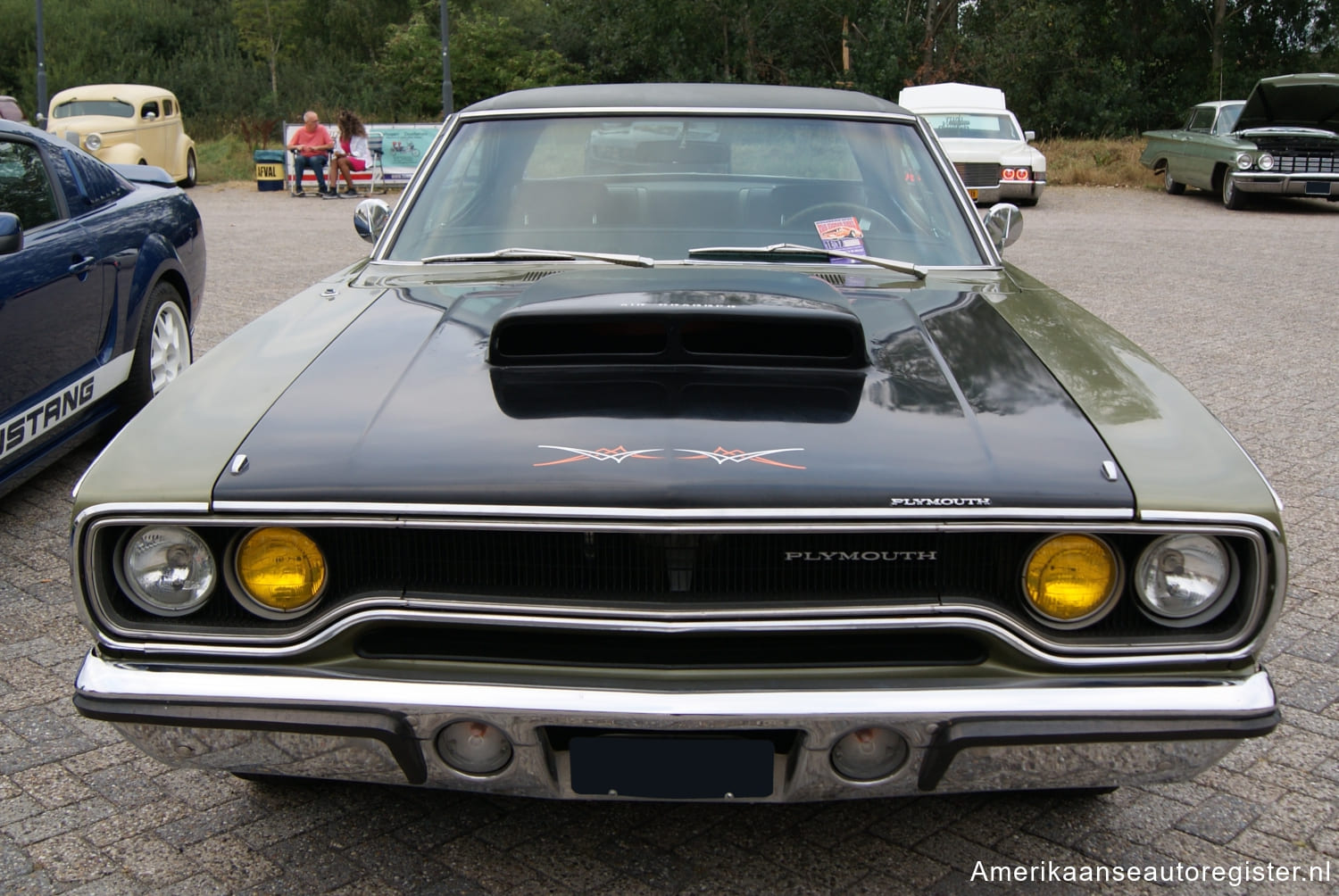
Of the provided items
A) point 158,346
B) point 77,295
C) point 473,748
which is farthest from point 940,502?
point 158,346

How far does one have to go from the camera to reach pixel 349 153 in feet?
69.9

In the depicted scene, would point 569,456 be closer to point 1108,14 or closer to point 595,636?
point 595,636

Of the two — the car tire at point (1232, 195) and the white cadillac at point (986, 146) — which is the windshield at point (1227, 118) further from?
the white cadillac at point (986, 146)

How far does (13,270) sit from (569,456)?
331 centimetres

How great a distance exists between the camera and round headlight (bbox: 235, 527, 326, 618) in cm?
207

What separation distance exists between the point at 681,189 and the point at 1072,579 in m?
1.94

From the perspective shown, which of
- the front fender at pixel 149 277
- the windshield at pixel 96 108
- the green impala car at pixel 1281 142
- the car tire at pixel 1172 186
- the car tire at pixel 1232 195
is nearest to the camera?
the front fender at pixel 149 277

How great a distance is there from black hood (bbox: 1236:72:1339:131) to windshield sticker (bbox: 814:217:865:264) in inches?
592

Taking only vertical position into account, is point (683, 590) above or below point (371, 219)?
below

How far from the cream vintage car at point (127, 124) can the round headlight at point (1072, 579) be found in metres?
21.5

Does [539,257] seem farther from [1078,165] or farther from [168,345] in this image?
[1078,165]

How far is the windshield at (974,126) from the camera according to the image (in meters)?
17.6

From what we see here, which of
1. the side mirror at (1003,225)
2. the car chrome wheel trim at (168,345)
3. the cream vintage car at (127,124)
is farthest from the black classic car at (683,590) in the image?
the cream vintage car at (127,124)

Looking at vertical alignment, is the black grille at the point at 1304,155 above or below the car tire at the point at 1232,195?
above
